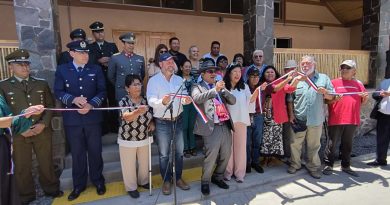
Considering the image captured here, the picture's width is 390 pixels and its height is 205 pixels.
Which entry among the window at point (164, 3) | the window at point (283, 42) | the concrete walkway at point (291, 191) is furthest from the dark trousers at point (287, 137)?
the window at point (283, 42)

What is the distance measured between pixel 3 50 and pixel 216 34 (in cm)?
549

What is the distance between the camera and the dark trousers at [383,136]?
4.81 m

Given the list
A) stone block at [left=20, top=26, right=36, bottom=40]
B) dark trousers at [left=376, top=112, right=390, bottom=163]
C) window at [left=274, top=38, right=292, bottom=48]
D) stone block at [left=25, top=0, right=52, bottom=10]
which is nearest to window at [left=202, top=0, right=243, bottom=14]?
window at [left=274, top=38, right=292, bottom=48]

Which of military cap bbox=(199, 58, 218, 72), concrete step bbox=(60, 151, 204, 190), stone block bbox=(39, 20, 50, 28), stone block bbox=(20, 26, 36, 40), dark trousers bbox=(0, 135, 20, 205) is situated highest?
stone block bbox=(39, 20, 50, 28)

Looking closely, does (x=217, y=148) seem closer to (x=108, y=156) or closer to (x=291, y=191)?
(x=291, y=191)

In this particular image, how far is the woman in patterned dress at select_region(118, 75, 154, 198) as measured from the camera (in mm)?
3520

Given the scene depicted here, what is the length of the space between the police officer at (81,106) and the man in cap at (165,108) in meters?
0.74

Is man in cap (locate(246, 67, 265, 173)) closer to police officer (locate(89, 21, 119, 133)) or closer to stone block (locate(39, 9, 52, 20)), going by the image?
police officer (locate(89, 21, 119, 133))

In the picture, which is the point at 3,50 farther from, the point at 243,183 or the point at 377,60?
the point at 377,60

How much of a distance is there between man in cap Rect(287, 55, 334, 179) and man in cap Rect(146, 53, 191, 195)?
1812 millimetres

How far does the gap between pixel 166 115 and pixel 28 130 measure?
1.68 m

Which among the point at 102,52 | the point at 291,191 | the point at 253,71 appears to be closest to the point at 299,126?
the point at 291,191

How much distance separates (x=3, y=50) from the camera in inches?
163

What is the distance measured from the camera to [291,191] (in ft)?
13.0
